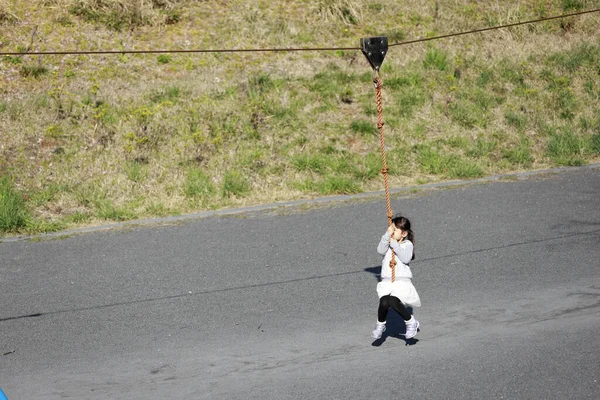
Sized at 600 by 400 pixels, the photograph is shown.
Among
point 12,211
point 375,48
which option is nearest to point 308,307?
point 375,48

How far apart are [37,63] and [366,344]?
11009 mm

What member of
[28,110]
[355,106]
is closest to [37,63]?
[28,110]

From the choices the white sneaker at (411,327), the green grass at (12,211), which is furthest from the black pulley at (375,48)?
the green grass at (12,211)

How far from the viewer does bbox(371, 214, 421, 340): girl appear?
6.48 metres

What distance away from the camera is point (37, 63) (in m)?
14.8

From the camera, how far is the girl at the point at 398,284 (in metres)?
6.48

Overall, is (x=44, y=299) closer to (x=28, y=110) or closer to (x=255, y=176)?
(x=255, y=176)

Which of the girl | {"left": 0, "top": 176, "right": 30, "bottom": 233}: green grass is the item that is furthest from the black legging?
{"left": 0, "top": 176, "right": 30, "bottom": 233}: green grass

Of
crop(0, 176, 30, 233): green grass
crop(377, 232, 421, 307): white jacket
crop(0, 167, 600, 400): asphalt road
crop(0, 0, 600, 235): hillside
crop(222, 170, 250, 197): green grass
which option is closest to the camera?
crop(0, 167, 600, 400): asphalt road

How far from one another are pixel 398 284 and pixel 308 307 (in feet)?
4.42

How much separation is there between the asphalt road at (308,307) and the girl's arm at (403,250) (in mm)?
811

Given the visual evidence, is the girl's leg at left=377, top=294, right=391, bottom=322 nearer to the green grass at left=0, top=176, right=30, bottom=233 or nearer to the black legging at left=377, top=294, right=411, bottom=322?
the black legging at left=377, top=294, right=411, bottom=322

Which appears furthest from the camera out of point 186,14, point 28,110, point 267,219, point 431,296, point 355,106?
point 186,14

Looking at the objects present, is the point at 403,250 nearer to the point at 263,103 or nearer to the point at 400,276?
the point at 400,276
